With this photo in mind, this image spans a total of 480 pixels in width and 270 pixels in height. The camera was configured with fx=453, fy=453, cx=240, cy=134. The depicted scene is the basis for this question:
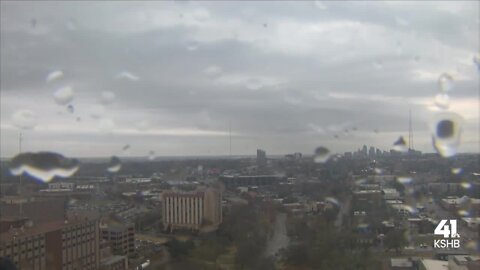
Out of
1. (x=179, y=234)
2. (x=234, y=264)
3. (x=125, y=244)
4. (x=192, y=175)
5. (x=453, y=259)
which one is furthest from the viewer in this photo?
(x=192, y=175)

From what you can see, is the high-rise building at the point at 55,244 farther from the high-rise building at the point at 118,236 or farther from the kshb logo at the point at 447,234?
the kshb logo at the point at 447,234

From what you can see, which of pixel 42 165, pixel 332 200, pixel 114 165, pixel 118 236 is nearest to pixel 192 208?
pixel 118 236

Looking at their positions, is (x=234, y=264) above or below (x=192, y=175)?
below

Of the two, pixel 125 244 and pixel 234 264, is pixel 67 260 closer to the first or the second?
pixel 125 244

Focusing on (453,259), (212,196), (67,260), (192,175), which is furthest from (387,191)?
(67,260)

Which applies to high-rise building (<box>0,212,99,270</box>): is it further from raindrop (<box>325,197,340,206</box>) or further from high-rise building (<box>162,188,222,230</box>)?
raindrop (<box>325,197,340,206</box>)

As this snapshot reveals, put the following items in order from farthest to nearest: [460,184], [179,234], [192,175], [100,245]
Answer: [192,175], [179,234], [100,245], [460,184]

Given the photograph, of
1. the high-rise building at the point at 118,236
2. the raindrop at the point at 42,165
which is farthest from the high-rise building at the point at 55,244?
the raindrop at the point at 42,165
